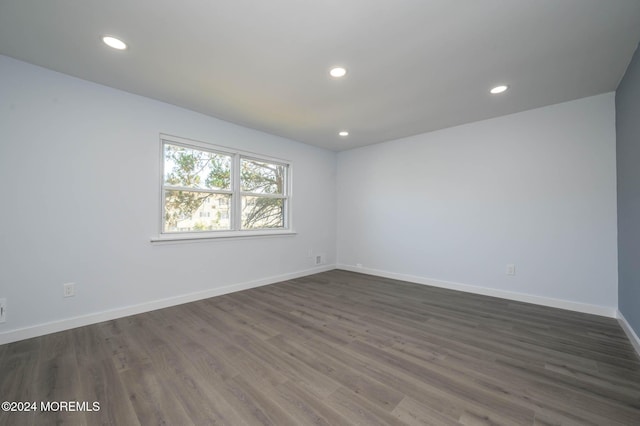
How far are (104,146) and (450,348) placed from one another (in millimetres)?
3881

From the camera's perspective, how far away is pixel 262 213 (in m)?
4.36

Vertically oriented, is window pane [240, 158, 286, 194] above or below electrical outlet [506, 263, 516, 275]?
above

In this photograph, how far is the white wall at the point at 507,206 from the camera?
9.71 feet

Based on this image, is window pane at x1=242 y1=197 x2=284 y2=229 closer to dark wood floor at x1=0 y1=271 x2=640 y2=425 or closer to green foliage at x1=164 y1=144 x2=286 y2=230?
green foliage at x1=164 y1=144 x2=286 y2=230

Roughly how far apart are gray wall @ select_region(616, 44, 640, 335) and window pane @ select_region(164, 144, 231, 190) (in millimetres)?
4339

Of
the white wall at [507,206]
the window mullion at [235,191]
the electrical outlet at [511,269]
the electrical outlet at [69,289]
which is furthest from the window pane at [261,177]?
the electrical outlet at [511,269]

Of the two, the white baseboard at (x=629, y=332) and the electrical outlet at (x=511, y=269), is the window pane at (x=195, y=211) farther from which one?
the white baseboard at (x=629, y=332)

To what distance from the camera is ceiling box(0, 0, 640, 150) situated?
172 centimetres

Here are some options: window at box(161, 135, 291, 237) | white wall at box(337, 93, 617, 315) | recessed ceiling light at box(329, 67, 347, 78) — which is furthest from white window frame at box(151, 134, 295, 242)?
recessed ceiling light at box(329, 67, 347, 78)

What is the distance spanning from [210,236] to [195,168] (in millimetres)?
941

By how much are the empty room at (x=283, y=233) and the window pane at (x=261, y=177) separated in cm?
4

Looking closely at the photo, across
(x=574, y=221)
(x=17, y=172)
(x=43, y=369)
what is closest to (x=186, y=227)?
(x=17, y=172)

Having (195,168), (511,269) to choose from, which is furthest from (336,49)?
(511,269)

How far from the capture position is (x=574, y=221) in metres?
3.07
